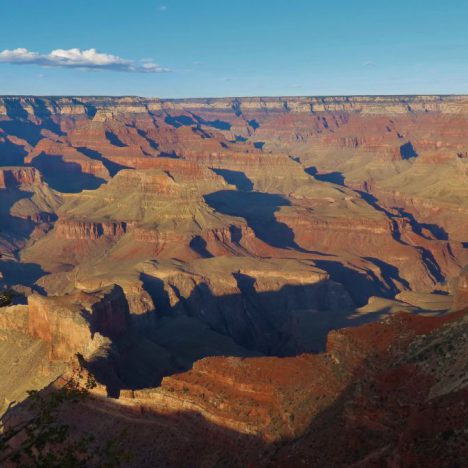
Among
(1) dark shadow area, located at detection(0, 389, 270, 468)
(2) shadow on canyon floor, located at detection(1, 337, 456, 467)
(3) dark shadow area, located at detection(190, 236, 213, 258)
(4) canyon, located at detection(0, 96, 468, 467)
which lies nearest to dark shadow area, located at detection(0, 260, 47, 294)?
(4) canyon, located at detection(0, 96, 468, 467)

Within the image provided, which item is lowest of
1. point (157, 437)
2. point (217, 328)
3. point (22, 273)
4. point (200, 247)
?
point (22, 273)

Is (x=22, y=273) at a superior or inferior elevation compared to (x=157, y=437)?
inferior

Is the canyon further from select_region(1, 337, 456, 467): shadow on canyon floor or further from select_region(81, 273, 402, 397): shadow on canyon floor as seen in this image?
select_region(81, 273, 402, 397): shadow on canyon floor

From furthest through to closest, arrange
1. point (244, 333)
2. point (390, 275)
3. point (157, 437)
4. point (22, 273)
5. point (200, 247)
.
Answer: point (390, 275), point (200, 247), point (22, 273), point (244, 333), point (157, 437)

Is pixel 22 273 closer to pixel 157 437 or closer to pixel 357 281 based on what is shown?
pixel 357 281

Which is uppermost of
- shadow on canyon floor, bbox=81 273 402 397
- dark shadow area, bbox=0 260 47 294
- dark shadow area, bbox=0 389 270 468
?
dark shadow area, bbox=0 389 270 468

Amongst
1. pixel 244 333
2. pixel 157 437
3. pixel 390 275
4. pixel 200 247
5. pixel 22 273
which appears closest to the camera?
pixel 157 437

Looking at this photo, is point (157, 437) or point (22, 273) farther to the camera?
point (22, 273)

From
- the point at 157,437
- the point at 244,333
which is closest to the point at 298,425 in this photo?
the point at 157,437

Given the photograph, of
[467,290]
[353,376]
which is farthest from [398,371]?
[467,290]
